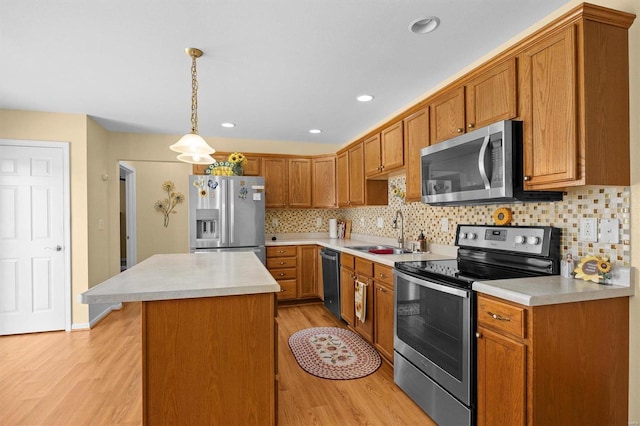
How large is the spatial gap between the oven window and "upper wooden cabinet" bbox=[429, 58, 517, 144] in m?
1.10

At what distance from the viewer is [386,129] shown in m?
3.30

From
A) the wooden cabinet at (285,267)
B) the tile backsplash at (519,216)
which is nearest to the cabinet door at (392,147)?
the tile backsplash at (519,216)

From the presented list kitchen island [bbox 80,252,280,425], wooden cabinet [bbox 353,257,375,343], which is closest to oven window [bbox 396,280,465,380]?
wooden cabinet [bbox 353,257,375,343]

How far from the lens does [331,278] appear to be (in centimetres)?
397

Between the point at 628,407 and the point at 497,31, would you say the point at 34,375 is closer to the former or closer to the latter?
the point at 628,407

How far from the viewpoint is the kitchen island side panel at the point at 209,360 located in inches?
59.1

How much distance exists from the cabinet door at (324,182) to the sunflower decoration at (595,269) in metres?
3.29

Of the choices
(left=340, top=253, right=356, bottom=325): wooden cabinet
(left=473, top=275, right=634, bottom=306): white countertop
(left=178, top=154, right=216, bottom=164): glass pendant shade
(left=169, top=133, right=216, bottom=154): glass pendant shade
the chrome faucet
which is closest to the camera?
(left=473, top=275, right=634, bottom=306): white countertop

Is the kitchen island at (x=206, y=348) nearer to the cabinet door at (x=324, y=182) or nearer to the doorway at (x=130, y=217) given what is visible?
the cabinet door at (x=324, y=182)

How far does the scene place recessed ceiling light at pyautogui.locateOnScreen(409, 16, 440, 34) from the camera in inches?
75.8

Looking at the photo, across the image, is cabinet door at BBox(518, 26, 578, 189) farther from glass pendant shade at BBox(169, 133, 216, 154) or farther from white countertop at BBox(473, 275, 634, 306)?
glass pendant shade at BBox(169, 133, 216, 154)

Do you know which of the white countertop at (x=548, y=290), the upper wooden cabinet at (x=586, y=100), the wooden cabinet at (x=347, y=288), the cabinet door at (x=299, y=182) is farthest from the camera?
the cabinet door at (x=299, y=182)

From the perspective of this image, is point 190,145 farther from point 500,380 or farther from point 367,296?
point 500,380

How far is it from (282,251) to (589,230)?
3.38 meters
